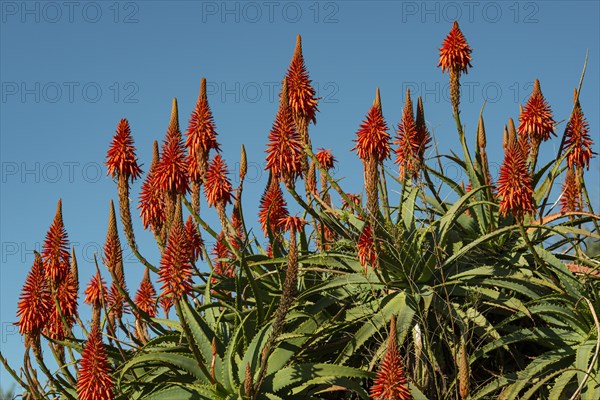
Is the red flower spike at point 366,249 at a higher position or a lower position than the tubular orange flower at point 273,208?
lower

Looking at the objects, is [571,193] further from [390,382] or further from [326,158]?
[390,382]

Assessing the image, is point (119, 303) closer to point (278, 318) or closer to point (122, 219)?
point (122, 219)

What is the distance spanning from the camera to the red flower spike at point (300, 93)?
23.0 feet

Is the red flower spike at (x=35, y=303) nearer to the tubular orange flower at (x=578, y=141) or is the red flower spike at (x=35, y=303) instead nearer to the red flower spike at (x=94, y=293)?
the red flower spike at (x=94, y=293)

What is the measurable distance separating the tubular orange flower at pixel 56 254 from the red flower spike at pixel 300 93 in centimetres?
206

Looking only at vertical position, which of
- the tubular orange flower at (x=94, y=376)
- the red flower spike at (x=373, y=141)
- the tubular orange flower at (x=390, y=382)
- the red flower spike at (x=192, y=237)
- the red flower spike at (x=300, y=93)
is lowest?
the tubular orange flower at (x=390, y=382)

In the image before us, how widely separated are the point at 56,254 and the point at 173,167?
132 cm

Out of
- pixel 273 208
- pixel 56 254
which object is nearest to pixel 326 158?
pixel 273 208

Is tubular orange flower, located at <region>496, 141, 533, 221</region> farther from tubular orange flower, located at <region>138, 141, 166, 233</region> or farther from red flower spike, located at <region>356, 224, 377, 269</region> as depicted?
tubular orange flower, located at <region>138, 141, 166, 233</region>

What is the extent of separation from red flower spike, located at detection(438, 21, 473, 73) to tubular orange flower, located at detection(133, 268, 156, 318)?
3065 mm

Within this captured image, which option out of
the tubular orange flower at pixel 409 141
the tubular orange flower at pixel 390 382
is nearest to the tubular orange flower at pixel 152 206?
the tubular orange flower at pixel 409 141

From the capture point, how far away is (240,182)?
7.24 m

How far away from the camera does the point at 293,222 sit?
22.8ft

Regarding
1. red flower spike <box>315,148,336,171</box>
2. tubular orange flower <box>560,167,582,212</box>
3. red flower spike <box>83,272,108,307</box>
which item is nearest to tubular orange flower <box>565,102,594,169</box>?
tubular orange flower <box>560,167,582,212</box>
